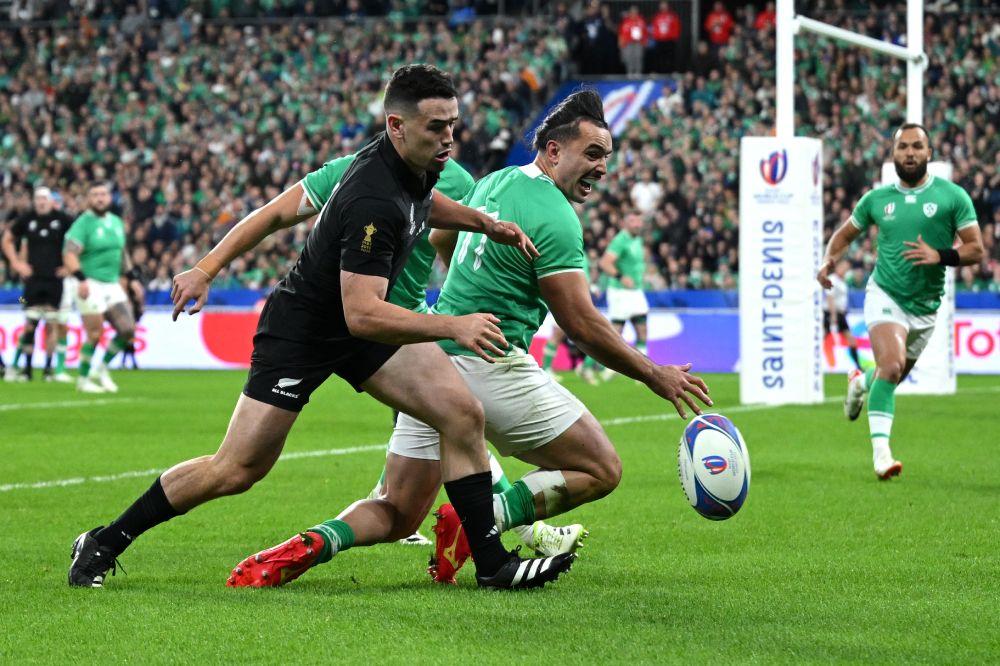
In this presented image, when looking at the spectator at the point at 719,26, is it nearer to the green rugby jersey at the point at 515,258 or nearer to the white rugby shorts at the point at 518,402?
the green rugby jersey at the point at 515,258

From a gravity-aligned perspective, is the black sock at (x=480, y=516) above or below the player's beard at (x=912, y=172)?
below

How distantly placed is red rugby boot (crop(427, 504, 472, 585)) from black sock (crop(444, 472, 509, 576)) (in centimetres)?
22

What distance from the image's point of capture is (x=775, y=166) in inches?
663

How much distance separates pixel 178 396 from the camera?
1841 centimetres

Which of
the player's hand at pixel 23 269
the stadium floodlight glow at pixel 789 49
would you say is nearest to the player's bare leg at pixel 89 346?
the player's hand at pixel 23 269

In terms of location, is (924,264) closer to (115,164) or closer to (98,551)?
(98,551)

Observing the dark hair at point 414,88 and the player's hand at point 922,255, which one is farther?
the player's hand at point 922,255

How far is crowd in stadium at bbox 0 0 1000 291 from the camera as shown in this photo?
2681cm

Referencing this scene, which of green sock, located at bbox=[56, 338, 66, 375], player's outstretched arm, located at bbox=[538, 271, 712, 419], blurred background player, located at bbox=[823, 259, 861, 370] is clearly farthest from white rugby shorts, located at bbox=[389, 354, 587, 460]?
blurred background player, located at bbox=[823, 259, 861, 370]

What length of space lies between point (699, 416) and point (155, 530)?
3090 mm

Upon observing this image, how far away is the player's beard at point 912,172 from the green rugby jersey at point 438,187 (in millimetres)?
4355

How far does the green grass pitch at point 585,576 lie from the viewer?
193 inches

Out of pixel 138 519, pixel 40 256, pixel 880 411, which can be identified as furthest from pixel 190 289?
pixel 40 256

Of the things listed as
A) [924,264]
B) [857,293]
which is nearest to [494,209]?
[924,264]
